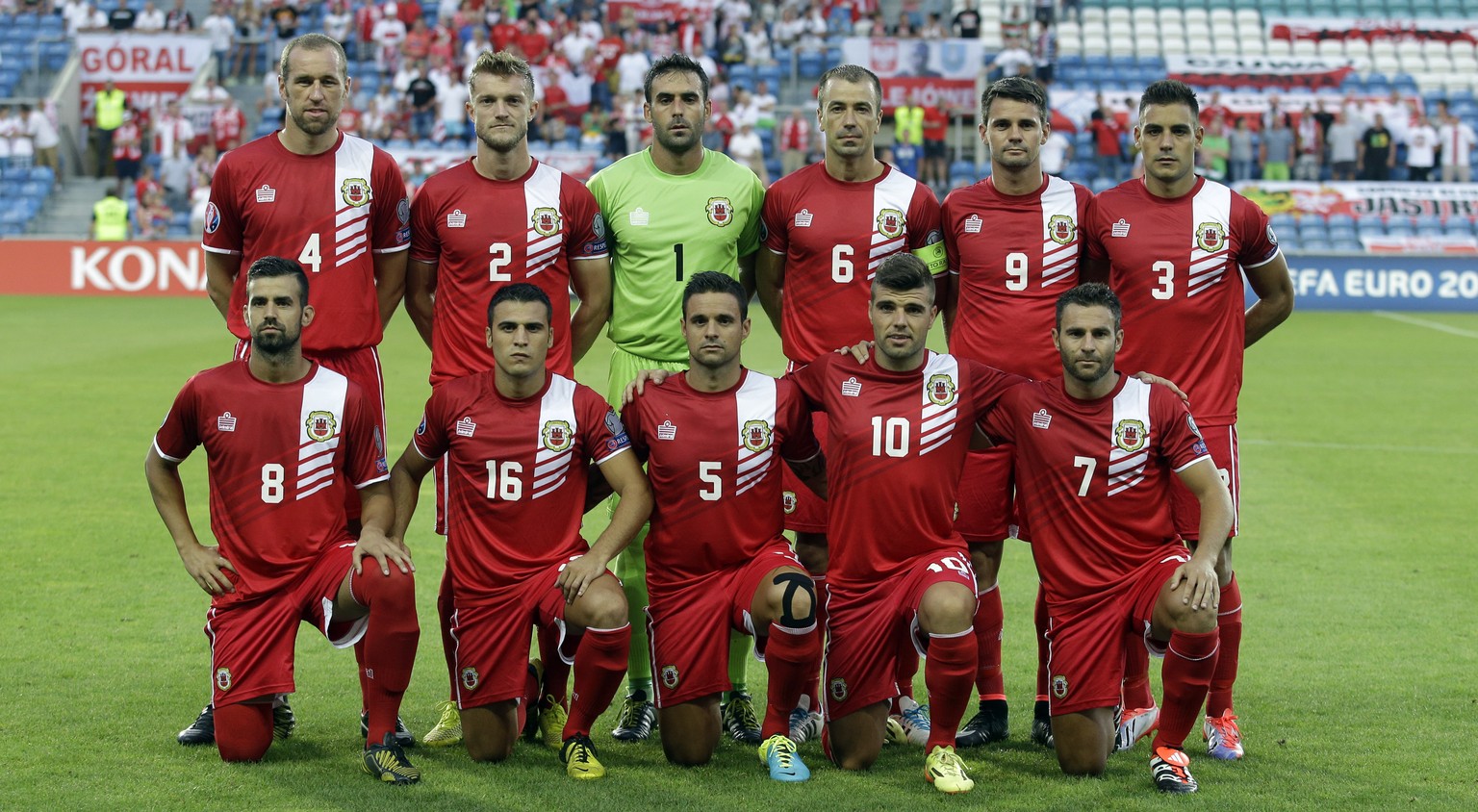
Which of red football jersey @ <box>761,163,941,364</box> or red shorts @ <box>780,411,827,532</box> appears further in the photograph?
red football jersey @ <box>761,163,941,364</box>

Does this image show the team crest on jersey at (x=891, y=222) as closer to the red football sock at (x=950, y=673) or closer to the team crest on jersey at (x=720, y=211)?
the team crest on jersey at (x=720, y=211)

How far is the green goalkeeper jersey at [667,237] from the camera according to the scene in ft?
19.4

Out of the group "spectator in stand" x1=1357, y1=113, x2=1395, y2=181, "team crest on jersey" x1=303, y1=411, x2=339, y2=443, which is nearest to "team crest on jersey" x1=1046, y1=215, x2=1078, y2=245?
"team crest on jersey" x1=303, y1=411, x2=339, y2=443

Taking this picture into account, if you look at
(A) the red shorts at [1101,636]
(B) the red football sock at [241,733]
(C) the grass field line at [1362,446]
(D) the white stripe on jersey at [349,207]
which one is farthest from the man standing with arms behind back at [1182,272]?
(C) the grass field line at [1362,446]

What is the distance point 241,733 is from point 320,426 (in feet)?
3.33

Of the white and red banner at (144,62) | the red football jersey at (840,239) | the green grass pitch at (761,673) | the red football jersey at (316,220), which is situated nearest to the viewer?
the green grass pitch at (761,673)

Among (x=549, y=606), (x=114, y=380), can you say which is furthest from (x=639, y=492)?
(x=114, y=380)

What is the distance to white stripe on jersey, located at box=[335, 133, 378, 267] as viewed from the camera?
5.67 m

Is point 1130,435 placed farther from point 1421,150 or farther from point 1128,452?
point 1421,150

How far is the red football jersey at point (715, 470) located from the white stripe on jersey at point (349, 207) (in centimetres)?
123

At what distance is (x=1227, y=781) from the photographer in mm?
4996

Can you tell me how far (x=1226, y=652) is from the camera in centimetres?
547

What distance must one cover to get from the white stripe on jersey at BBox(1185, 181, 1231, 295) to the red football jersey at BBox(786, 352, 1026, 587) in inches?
36.1

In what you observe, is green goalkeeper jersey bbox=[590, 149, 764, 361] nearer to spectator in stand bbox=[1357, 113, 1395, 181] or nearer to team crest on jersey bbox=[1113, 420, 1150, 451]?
team crest on jersey bbox=[1113, 420, 1150, 451]
